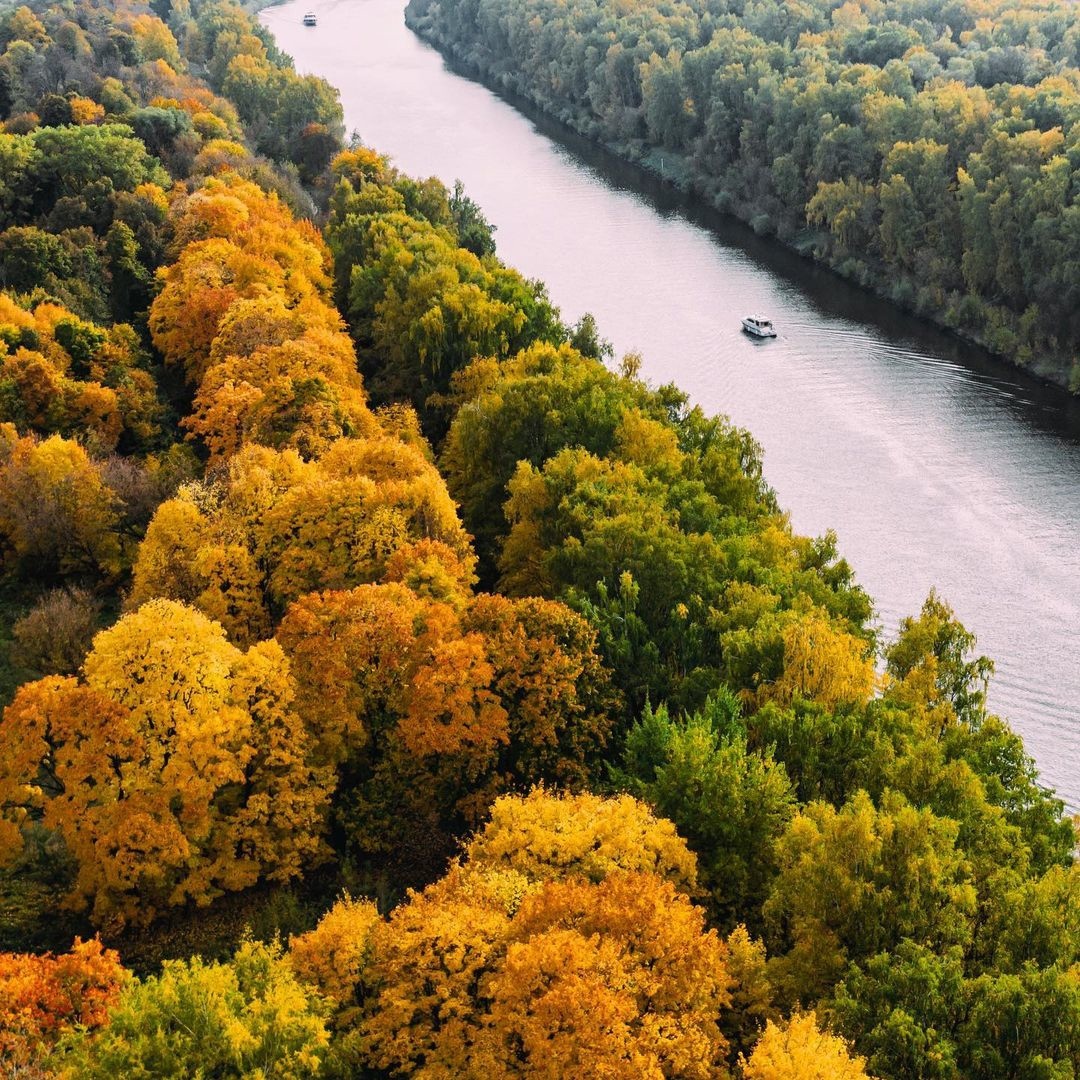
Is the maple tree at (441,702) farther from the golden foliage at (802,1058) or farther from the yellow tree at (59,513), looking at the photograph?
the yellow tree at (59,513)

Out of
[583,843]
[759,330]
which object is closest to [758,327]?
[759,330]

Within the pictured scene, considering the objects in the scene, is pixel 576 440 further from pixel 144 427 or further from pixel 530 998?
pixel 530 998

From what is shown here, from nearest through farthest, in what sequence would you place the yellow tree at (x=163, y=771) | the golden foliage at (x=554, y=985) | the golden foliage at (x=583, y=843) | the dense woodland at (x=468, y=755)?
1. the golden foliage at (x=554, y=985)
2. the dense woodland at (x=468, y=755)
3. the golden foliage at (x=583, y=843)
4. the yellow tree at (x=163, y=771)

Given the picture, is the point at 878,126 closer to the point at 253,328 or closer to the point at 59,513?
the point at 253,328

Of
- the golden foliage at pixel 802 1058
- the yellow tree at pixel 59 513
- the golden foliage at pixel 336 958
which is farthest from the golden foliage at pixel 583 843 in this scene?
the yellow tree at pixel 59 513

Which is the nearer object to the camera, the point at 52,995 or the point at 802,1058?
the point at 802,1058
